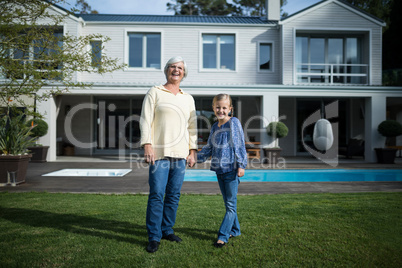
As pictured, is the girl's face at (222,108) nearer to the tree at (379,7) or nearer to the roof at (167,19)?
the roof at (167,19)

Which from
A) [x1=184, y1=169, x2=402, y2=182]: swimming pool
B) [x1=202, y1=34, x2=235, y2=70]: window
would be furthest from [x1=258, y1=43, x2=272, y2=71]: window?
[x1=184, y1=169, x2=402, y2=182]: swimming pool

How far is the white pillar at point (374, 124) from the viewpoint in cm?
1052

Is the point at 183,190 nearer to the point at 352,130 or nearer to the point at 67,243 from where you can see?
the point at 67,243

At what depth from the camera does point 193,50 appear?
12.1 m

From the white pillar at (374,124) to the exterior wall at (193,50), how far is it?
3.66 meters

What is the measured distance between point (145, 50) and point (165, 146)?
10.1m

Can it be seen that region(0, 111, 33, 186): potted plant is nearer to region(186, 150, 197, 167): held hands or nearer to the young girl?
region(186, 150, 197, 167): held hands

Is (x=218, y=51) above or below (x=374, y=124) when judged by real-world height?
above

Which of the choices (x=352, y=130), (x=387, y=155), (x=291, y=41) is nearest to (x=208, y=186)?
(x=387, y=155)

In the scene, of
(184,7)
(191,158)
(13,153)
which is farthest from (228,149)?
(184,7)

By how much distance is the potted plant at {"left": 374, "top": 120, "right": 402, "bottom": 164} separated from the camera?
32.7ft

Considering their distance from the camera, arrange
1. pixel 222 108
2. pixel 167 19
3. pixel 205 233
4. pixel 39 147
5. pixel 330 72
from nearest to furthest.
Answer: pixel 222 108 < pixel 205 233 < pixel 39 147 < pixel 330 72 < pixel 167 19

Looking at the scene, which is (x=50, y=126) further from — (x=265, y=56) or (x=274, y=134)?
(x=265, y=56)

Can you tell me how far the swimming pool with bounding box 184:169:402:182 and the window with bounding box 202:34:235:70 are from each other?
17.9 feet
